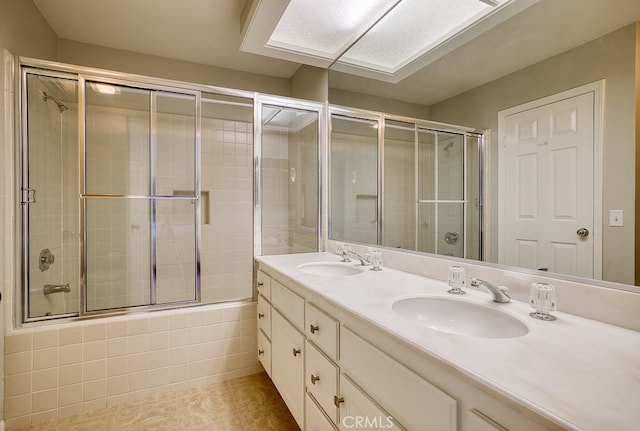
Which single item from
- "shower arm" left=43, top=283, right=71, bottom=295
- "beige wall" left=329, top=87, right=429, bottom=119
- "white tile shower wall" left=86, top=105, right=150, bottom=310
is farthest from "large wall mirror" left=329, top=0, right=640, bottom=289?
"shower arm" left=43, top=283, right=71, bottom=295

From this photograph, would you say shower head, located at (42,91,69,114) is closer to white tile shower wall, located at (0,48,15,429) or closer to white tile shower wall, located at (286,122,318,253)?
white tile shower wall, located at (0,48,15,429)

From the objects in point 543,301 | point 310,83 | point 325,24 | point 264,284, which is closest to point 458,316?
point 543,301

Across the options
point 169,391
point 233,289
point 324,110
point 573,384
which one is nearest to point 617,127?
point 573,384

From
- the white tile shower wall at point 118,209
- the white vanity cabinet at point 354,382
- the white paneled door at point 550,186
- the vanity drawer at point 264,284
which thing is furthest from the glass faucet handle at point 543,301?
the white tile shower wall at point 118,209

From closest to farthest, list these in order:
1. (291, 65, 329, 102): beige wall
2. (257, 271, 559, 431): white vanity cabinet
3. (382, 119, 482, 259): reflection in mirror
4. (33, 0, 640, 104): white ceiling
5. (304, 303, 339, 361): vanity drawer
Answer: (257, 271, 559, 431): white vanity cabinet
(33, 0, 640, 104): white ceiling
(304, 303, 339, 361): vanity drawer
(382, 119, 482, 259): reflection in mirror
(291, 65, 329, 102): beige wall

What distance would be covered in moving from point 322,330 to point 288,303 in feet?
1.27

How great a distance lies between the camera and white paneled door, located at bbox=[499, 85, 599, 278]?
2.99 feet

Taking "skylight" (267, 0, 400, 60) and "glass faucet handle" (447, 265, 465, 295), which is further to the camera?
"skylight" (267, 0, 400, 60)

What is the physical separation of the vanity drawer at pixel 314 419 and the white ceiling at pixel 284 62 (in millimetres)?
1477

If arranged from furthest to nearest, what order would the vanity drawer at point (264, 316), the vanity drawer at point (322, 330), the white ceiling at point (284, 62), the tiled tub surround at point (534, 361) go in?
the vanity drawer at point (264, 316)
the vanity drawer at point (322, 330)
the white ceiling at point (284, 62)
the tiled tub surround at point (534, 361)

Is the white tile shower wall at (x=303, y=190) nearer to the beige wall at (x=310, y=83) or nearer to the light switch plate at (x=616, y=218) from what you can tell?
the beige wall at (x=310, y=83)

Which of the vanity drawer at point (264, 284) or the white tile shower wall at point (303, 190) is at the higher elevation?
the white tile shower wall at point (303, 190)

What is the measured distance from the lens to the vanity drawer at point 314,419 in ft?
3.72

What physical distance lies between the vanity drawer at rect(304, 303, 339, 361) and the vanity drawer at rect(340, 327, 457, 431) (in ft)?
0.20
